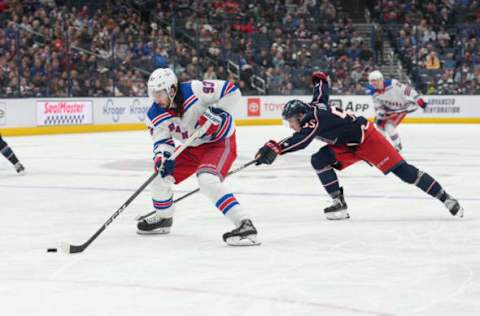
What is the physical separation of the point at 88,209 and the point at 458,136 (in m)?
10.5

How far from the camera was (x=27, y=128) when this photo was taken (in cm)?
1661

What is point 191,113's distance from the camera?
17.0ft

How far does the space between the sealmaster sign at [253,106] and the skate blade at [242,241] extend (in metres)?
15.4

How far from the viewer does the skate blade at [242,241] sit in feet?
16.3

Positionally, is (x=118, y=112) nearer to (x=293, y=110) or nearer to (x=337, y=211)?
(x=337, y=211)

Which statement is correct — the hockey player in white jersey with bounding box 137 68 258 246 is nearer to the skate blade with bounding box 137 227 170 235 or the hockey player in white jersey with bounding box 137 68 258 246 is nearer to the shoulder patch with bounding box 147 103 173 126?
the shoulder patch with bounding box 147 103 173 126

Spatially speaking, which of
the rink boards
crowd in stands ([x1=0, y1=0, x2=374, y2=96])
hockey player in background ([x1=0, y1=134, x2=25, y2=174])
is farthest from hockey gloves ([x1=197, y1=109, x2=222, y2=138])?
crowd in stands ([x1=0, y1=0, x2=374, y2=96])

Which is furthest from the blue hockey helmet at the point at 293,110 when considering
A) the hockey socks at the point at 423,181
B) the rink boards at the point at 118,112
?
the rink boards at the point at 118,112

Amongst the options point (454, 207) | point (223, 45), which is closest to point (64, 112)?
point (223, 45)

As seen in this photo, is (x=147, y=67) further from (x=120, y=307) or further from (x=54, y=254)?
(x=120, y=307)

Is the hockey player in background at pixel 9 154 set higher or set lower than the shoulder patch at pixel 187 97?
lower

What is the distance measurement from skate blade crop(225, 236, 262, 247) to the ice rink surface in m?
0.08

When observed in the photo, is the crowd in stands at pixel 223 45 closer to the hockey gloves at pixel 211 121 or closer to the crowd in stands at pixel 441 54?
the crowd in stands at pixel 441 54

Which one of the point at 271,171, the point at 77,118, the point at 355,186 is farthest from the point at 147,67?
the point at 355,186
